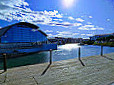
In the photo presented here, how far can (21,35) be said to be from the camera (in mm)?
28094

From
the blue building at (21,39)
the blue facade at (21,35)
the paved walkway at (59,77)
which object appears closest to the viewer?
the paved walkway at (59,77)

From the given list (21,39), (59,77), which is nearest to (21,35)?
(21,39)

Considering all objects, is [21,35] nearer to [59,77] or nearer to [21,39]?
[21,39]

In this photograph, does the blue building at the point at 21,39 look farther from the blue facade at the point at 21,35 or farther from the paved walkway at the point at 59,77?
the paved walkway at the point at 59,77

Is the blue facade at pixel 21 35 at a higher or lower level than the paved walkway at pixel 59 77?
higher

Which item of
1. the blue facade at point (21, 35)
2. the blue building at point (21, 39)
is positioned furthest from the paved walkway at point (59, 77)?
the blue facade at point (21, 35)

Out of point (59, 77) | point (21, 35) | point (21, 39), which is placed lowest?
Result: point (59, 77)

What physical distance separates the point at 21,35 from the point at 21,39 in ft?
4.86

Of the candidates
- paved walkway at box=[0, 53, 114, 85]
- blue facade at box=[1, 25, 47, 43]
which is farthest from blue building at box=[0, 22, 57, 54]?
paved walkway at box=[0, 53, 114, 85]

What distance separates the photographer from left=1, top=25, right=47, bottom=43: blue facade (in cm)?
2510

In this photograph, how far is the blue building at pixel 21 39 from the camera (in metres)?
23.3

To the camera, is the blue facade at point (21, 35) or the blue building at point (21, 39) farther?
the blue facade at point (21, 35)

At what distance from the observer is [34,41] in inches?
1260

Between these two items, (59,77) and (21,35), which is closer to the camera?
(59,77)
